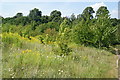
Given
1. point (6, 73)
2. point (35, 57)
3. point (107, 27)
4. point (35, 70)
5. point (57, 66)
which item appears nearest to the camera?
point (6, 73)

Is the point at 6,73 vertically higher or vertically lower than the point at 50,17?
lower

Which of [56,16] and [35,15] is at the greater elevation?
[35,15]

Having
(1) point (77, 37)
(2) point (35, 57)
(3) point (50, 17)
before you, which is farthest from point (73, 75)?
(3) point (50, 17)

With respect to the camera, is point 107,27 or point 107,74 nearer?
point 107,74

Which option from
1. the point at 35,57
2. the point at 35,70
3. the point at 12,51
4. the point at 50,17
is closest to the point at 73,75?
the point at 35,70

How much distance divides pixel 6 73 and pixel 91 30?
6.90 meters

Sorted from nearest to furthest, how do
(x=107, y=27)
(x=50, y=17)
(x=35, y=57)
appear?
1. (x=35, y=57)
2. (x=107, y=27)
3. (x=50, y=17)

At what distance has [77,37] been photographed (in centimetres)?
952

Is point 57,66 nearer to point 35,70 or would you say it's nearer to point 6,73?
point 35,70

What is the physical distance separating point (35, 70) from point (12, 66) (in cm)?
47

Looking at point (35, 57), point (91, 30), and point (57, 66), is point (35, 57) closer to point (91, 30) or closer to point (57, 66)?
point (57, 66)

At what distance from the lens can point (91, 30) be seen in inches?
381

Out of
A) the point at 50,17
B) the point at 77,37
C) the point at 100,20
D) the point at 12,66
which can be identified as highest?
the point at 50,17

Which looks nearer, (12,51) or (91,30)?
(12,51)
